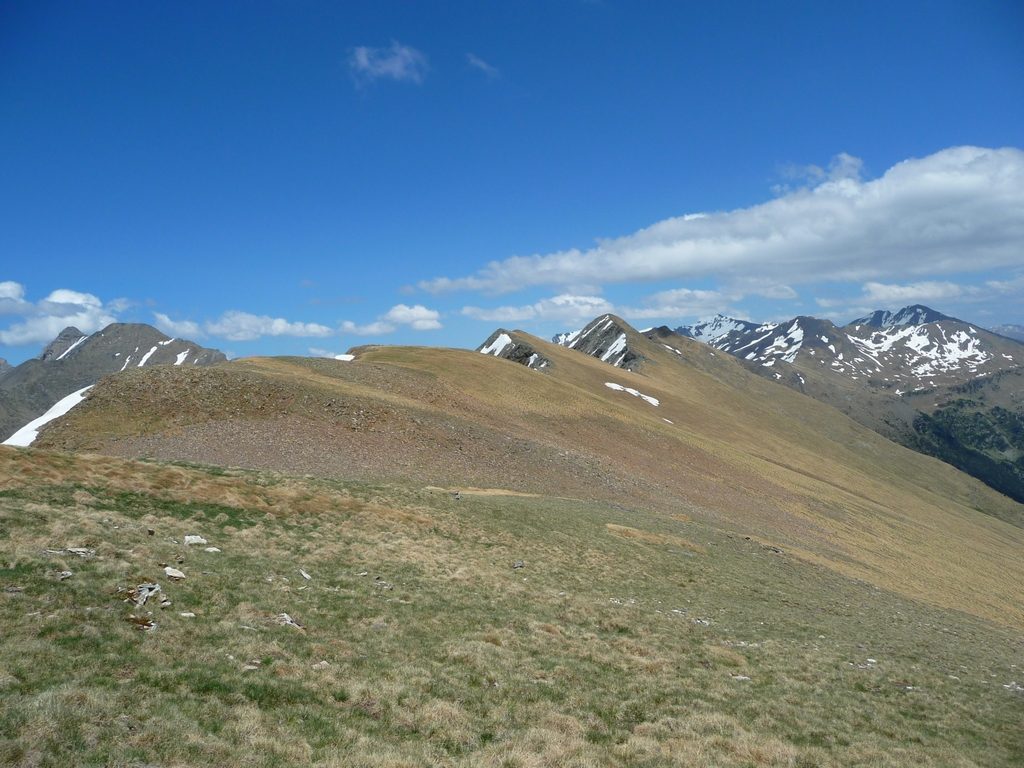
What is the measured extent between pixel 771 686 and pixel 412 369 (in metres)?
59.3

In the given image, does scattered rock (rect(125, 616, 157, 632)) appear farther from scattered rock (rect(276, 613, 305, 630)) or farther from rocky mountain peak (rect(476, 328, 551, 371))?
rocky mountain peak (rect(476, 328, 551, 371))

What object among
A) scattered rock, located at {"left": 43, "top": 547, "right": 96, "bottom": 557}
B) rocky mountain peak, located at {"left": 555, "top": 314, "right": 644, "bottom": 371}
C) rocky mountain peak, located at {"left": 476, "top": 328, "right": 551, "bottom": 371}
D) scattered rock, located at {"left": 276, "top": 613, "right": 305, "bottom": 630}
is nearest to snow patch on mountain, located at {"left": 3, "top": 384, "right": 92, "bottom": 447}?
scattered rock, located at {"left": 43, "top": 547, "right": 96, "bottom": 557}

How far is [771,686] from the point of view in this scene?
59.3 feet

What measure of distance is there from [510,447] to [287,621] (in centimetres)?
3820

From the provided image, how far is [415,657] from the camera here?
16.0 m

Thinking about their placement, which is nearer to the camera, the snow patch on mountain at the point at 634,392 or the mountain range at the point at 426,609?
the mountain range at the point at 426,609

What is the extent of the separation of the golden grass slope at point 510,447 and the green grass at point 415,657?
15830 millimetres

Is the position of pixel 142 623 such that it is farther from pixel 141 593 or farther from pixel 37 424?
pixel 37 424

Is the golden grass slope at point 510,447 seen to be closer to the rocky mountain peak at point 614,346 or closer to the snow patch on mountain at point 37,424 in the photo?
the snow patch on mountain at point 37,424

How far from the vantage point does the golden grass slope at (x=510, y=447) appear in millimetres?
45062

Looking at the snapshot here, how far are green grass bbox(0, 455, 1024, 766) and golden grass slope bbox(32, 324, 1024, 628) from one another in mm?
15830

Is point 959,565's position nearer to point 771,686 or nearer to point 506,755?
point 771,686

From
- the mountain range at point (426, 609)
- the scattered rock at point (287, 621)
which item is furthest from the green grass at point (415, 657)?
the scattered rock at point (287, 621)

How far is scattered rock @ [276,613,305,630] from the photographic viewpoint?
53.3ft
